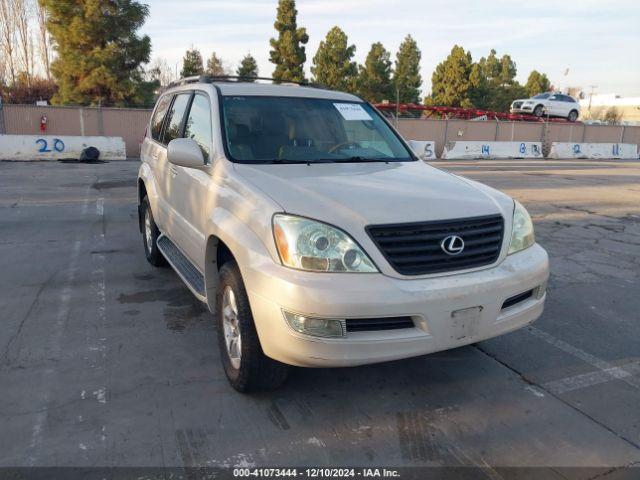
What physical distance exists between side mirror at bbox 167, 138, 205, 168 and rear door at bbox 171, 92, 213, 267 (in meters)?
0.14

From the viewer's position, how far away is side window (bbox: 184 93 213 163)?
12.4ft

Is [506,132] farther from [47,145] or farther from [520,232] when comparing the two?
[520,232]

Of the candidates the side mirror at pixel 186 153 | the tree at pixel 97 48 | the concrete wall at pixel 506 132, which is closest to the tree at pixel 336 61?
the concrete wall at pixel 506 132

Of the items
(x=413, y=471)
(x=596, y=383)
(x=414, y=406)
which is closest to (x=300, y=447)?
(x=413, y=471)

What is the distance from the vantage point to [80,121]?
19.8 meters

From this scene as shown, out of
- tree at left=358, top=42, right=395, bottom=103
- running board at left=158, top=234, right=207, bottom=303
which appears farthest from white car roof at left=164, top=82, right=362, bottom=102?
tree at left=358, top=42, right=395, bottom=103

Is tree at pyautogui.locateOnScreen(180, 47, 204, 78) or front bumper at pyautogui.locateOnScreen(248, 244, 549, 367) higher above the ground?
tree at pyautogui.locateOnScreen(180, 47, 204, 78)

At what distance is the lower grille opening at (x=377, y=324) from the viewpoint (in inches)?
102

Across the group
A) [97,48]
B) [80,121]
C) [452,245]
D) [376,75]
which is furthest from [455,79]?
[452,245]

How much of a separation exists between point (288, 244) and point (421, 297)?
73 centimetres

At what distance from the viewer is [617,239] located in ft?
25.3

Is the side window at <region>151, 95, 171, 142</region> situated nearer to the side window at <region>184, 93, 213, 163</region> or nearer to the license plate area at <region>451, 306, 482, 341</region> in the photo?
the side window at <region>184, 93, 213, 163</region>

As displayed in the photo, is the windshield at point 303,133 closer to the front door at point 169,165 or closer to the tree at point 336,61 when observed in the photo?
the front door at point 169,165

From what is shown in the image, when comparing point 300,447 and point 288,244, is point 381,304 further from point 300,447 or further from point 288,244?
point 300,447
